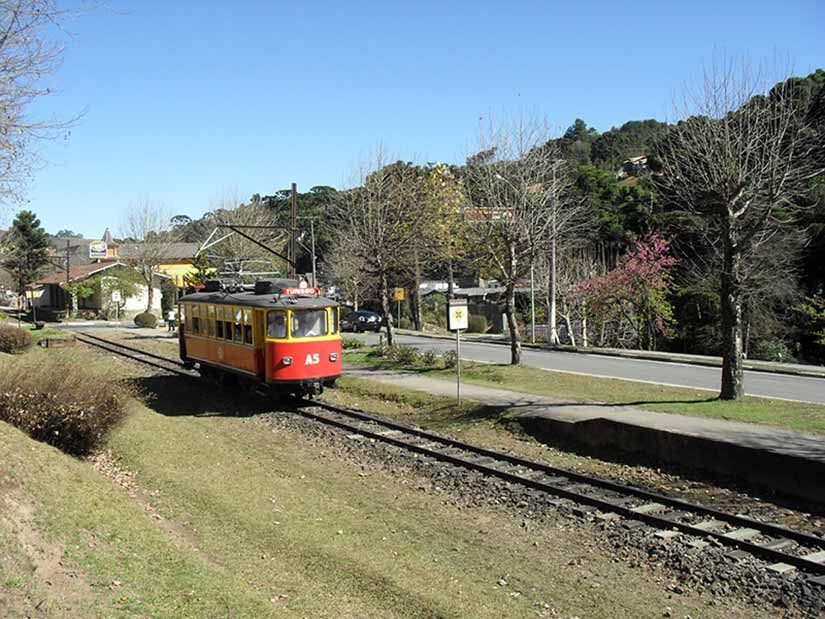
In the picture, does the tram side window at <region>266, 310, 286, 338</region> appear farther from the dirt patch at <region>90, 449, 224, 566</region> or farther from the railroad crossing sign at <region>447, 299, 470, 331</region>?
the dirt patch at <region>90, 449, 224, 566</region>

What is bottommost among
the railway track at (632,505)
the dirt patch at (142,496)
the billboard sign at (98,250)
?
the railway track at (632,505)

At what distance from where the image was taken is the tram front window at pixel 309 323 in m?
18.1

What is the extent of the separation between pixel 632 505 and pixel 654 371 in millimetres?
14996

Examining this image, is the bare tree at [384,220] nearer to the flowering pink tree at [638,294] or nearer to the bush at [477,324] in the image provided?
the flowering pink tree at [638,294]

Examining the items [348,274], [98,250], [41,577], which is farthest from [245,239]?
[41,577]

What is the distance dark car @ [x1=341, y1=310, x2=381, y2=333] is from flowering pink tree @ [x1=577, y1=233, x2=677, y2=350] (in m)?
15.9

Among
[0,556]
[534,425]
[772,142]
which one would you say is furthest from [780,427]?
[0,556]

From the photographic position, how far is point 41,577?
634cm

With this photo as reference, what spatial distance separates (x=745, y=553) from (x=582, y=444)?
6.24 metres

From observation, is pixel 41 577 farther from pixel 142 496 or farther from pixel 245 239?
pixel 245 239

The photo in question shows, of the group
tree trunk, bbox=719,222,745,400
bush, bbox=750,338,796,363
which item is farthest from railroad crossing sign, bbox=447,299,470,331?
bush, bbox=750,338,796,363

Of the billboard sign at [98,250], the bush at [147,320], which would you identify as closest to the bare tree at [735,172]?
the bush at [147,320]

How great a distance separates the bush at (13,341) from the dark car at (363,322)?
21865 mm

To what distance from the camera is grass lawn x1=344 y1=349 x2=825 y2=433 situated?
14.8m
